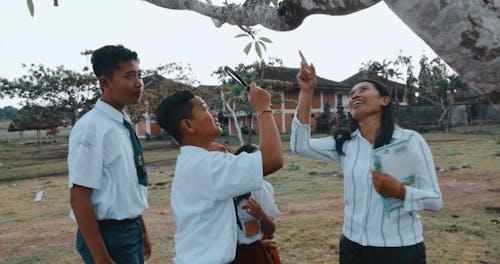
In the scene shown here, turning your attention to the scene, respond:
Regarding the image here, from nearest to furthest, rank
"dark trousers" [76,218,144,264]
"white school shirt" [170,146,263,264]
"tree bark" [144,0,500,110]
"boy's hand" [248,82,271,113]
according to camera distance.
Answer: "tree bark" [144,0,500,110] → "white school shirt" [170,146,263,264] → "boy's hand" [248,82,271,113] → "dark trousers" [76,218,144,264]

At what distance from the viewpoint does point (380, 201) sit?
6.77 ft

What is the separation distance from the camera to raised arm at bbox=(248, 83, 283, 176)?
5.50ft

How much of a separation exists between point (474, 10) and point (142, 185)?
1.67m

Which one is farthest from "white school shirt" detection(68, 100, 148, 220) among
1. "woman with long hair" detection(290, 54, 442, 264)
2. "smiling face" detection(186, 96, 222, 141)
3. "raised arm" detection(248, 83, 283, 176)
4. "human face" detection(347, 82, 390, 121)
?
"human face" detection(347, 82, 390, 121)

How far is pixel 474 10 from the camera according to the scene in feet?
3.83

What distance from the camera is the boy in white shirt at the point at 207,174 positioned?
167 cm

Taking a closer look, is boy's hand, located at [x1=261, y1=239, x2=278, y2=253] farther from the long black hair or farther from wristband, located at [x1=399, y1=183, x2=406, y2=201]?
wristband, located at [x1=399, y1=183, x2=406, y2=201]

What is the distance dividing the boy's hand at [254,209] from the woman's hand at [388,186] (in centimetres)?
61

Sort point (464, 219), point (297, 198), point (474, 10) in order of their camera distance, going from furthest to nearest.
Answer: point (297, 198)
point (464, 219)
point (474, 10)

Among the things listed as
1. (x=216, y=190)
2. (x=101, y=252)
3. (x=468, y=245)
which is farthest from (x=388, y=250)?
(x=468, y=245)

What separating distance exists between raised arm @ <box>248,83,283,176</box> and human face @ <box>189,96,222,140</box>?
0.71ft

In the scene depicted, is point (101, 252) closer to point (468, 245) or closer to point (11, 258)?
point (11, 258)

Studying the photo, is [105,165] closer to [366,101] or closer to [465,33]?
[366,101]

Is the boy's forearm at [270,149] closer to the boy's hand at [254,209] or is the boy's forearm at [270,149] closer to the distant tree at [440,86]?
the boy's hand at [254,209]
